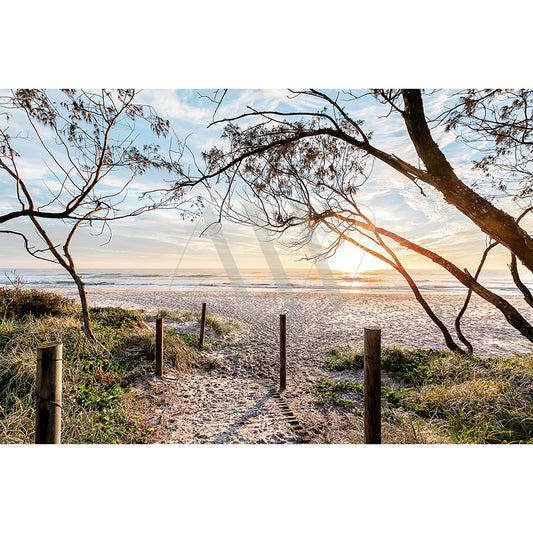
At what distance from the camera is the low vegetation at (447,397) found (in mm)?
2428

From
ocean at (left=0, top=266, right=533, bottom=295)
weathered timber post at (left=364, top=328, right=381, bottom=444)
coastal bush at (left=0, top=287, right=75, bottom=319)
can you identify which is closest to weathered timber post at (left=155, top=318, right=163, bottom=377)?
coastal bush at (left=0, top=287, right=75, bottom=319)

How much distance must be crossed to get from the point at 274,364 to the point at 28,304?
487 centimetres

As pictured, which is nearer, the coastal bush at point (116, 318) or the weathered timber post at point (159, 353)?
the weathered timber post at point (159, 353)

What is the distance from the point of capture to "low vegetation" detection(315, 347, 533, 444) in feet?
7.97

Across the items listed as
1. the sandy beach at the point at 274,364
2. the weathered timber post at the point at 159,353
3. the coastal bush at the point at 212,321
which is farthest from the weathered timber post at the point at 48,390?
the coastal bush at the point at 212,321

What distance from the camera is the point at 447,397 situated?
3.06m

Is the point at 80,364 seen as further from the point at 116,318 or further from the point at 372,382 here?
the point at 372,382

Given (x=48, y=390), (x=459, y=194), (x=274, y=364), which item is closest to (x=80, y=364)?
(x=48, y=390)

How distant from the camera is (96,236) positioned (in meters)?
3.29

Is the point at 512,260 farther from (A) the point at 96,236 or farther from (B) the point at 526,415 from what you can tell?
(A) the point at 96,236

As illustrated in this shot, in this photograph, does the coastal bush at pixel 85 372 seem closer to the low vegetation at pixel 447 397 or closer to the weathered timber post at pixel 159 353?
the weathered timber post at pixel 159 353

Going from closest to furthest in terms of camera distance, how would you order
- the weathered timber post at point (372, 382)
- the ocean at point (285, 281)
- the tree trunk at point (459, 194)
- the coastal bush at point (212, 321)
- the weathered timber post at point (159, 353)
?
the weathered timber post at point (372, 382), the tree trunk at point (459, 194), the weathered timber post at point (159, 353), the coastal bush at point (212, 321), the ocean at point (285, 281)

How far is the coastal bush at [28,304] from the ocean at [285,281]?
10775 mm

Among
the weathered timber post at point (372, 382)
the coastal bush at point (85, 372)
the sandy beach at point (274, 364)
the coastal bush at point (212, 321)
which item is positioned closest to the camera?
the weathered timber post at point (372, 382)
